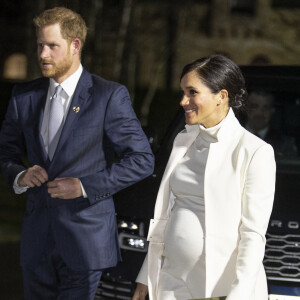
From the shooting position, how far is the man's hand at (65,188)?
4.32 meters

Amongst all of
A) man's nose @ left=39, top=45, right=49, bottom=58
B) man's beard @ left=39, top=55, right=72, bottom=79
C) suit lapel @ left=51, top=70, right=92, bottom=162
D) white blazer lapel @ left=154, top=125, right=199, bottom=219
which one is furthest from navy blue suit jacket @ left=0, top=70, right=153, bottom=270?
white blazer lapel @ left=154, top=125, right=199, bottom=219

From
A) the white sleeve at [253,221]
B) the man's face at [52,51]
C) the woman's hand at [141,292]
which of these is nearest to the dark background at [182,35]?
the man's face at [52,51]

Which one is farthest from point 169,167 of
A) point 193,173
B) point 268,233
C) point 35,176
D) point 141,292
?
point 268,233

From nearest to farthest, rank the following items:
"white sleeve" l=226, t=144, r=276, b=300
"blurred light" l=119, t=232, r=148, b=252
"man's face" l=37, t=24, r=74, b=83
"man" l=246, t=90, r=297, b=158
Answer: "white sleeve" l=226, t=144, r=276, b=300 < "man's face" l=37, t=24, r=74, b=83 < "blurred light" l=119, t=232, r=148, b=252 < "man" l=246, t=90, r=297, b=158

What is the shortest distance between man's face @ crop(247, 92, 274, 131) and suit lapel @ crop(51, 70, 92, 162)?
2096 millimetres

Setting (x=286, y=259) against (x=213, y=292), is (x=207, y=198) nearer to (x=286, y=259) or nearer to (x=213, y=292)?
(x=213, y=292)

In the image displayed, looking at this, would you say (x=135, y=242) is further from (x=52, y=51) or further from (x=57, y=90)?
(x=52, y=51)

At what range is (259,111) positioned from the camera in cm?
651

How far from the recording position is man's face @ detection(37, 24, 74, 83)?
4426 millimetres

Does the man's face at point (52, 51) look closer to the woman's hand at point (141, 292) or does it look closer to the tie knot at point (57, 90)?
the tie knot at point (57, 90)

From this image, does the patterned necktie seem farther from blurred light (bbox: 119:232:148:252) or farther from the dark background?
the dark background

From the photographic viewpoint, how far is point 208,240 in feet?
11.5

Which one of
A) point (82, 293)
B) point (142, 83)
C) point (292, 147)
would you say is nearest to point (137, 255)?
point (82, 293)

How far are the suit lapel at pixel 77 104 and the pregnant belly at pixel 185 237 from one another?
0.96 meters
